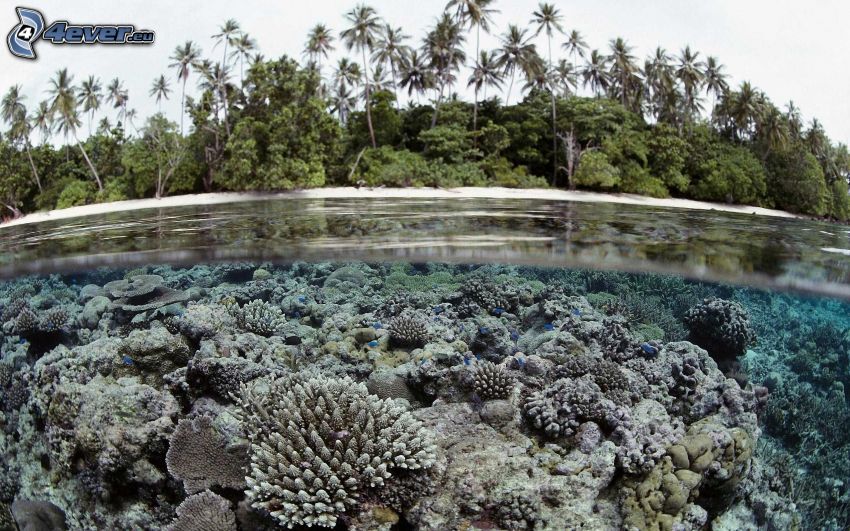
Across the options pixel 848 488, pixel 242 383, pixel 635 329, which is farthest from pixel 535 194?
pixel 242 383

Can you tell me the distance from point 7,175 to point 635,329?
15216 mm

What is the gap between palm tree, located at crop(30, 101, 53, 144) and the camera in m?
16.5

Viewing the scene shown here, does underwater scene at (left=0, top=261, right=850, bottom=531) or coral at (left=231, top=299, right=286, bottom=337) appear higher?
coral at (left=231, top=299, right=286, bottom=337)

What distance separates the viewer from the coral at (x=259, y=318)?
8.70 m

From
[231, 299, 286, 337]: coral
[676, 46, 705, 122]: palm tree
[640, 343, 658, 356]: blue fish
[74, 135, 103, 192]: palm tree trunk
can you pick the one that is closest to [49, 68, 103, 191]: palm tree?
[74, 135, 103, 192]: palm tree trunk

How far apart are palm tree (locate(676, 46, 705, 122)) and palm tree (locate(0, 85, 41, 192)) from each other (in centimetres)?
2755

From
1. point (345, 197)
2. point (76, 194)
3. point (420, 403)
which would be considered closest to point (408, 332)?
point (420, 403)

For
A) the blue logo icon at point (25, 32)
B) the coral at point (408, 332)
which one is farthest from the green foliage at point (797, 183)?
the blue logo icon at point (25, 32)

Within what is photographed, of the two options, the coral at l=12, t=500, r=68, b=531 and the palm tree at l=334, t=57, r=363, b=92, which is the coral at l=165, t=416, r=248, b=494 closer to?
the coral at l=12, t=500, r=68, b=531

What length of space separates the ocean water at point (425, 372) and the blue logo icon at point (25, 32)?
342cm

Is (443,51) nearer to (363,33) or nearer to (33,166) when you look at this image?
(363,33)

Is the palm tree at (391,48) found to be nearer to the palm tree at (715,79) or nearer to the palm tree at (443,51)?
the palm tree at (443,51)

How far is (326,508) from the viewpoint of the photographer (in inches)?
223

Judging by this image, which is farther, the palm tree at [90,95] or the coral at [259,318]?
the palm tree at [90,95]
